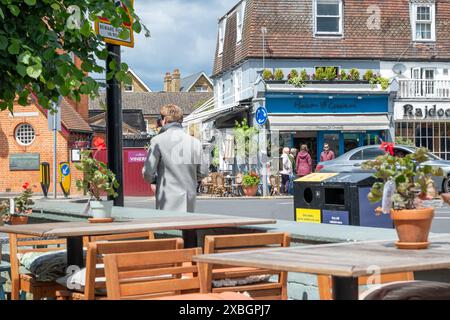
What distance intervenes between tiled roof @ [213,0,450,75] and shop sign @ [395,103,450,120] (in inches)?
89.7

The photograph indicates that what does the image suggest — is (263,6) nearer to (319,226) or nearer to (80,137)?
(80,137)

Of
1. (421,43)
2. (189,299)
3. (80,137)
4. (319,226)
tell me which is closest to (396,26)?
(421,43)

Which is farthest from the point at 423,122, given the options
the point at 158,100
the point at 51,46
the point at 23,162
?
the point at 158,100

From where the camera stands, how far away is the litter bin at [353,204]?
7.68 m

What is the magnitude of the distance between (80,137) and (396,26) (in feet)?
52.2

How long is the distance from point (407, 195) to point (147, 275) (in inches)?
56.1

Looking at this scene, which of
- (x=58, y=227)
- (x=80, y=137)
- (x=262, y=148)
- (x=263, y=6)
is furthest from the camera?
(x=80, y=137)

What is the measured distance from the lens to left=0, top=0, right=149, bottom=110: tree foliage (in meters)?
7.19

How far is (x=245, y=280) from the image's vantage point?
5230 millimetres

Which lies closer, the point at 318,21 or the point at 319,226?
the point at 319,226

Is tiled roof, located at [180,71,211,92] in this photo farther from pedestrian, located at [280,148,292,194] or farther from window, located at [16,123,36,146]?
pedestrian, located at [280,148,292,194]

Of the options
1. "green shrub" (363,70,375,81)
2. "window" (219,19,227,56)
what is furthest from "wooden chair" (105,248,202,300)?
"window" (219,19,227,56)

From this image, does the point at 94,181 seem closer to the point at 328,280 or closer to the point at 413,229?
the point at 328,280

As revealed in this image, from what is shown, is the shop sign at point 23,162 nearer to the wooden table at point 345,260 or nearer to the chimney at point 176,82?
the wooden table at point 345,260
